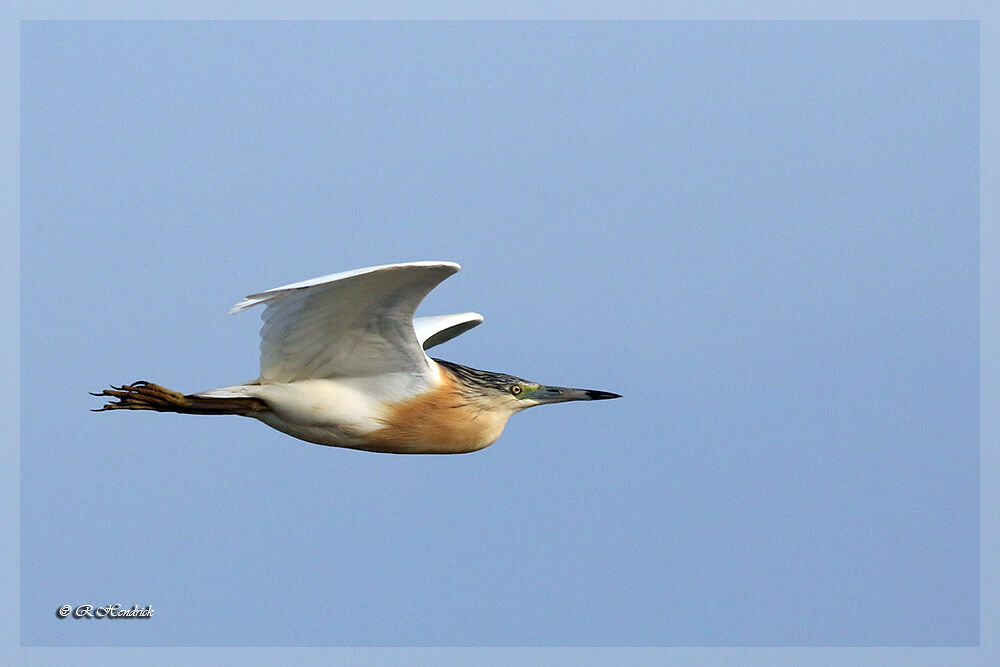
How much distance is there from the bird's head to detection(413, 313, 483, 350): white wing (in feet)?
2.86

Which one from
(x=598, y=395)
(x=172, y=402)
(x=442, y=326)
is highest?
(x=442, y=326)

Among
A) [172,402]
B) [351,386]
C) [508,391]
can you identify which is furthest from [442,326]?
[172,402]

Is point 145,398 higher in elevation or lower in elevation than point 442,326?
lower

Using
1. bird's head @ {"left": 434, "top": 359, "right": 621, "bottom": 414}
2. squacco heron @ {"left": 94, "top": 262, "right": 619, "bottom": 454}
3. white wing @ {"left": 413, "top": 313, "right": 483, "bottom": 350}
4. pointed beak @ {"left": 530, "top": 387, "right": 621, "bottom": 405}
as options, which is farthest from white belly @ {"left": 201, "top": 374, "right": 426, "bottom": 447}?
white wing @ {"left": 413, "top": 313, "right": 483, "bottom": 350}

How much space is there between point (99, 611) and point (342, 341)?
2.31m

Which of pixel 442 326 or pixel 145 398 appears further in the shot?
pixel 442 326

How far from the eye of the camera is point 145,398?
8406 millimetres

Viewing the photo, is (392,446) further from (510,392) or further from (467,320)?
(467,320)

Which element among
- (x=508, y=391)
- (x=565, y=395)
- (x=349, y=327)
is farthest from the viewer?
(x=565, y=395)

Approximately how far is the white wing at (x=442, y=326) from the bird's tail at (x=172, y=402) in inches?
64.6

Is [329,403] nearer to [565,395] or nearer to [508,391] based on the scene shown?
[508,391]

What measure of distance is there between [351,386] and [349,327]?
0.44 metres

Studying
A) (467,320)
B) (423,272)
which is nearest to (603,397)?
(467,320)

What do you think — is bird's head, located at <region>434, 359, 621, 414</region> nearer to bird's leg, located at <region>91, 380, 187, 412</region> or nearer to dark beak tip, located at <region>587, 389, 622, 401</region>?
dark beak tip, located at <region>587, 389, 622, 401</region>
